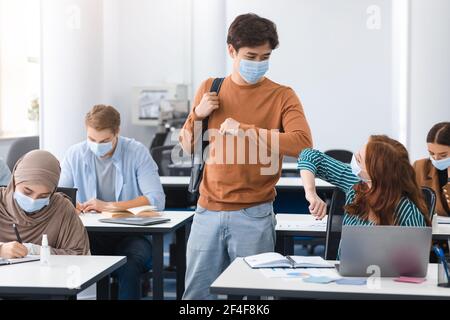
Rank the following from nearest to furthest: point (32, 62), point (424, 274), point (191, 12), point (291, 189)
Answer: point (424, 274), point (291, 189), point (191, 12), point (32, 62)

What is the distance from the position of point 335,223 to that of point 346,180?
20 cm

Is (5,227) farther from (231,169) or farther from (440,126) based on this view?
(440,126)

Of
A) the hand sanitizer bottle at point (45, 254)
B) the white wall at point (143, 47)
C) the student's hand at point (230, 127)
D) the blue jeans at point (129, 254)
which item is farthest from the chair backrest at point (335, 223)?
the white wall at point (143, 47)

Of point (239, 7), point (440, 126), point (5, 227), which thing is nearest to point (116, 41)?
point (239, 7)

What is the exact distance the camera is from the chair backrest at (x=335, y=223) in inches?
137

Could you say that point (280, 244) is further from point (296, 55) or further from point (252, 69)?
point (296, 55)

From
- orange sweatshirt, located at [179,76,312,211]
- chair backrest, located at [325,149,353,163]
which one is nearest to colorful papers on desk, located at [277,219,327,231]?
orange sweatshirt, located at [179,76,312,211]

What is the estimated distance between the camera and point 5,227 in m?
3.55

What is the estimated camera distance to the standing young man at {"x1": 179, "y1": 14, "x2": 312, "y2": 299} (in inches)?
134

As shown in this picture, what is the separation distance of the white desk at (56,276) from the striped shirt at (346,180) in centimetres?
94

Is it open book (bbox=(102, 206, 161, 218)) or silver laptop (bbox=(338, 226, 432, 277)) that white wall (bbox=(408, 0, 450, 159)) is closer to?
open book (bbox=(102, 206, 161, 218))

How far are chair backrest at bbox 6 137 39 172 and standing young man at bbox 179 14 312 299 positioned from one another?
12.2ft

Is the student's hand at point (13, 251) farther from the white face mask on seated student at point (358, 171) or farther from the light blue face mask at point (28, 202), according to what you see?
the white face mask on seated student at point (358, 171)

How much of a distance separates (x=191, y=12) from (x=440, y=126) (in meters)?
5.12
